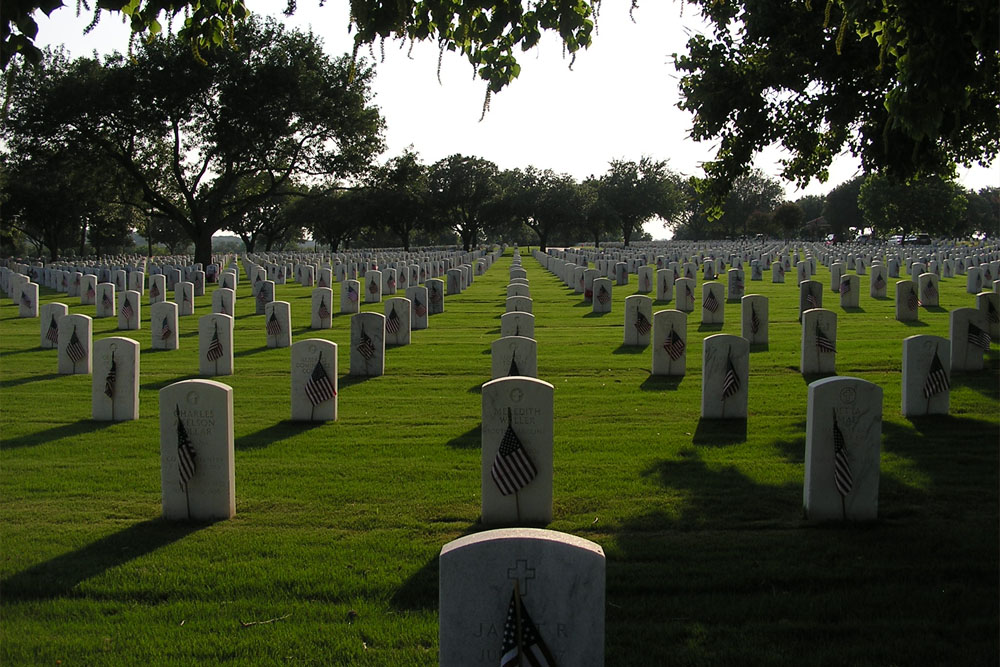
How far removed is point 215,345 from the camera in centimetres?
1482

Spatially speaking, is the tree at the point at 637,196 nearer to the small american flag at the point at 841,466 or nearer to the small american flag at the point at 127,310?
the small american flag at the point at 127,310

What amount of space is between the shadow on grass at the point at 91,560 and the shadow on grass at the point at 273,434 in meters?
2.62

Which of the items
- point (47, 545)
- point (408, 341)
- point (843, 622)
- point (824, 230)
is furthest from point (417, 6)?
point (824, 230)

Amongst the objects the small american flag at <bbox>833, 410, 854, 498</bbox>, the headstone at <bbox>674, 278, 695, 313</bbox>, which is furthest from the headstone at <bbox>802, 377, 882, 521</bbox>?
the headstone at <bbox>674, 278, 695, 313</bbox>

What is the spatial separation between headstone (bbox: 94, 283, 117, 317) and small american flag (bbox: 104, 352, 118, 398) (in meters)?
14.7

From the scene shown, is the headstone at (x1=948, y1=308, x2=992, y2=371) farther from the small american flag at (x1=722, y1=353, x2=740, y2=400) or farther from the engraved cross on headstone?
the engraved cross on headstone

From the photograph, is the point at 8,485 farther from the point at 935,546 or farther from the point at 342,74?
the point at 342,74

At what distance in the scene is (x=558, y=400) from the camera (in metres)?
12.5

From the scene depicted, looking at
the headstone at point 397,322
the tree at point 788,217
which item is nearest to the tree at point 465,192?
the tree at point 788,217

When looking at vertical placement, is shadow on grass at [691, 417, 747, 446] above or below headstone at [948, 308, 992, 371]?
below

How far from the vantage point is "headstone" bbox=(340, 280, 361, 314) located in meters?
A: 25.8

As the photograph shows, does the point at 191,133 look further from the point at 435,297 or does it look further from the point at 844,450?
the point at 844,450

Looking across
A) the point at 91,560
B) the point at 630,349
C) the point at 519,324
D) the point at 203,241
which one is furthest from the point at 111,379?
the point at 203,241

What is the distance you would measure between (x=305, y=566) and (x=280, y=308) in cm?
1312
